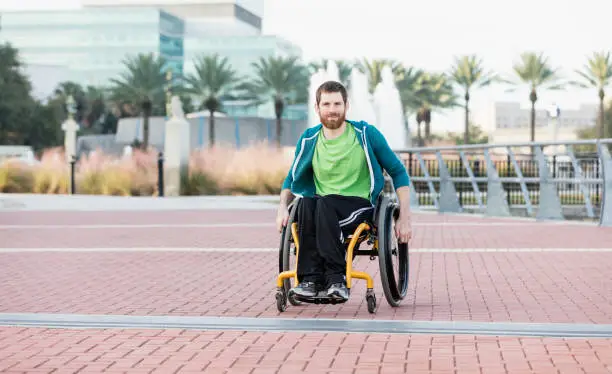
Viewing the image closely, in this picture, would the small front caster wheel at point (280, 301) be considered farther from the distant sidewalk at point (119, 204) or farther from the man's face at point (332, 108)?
the distant sidewalk at point (119, 204)

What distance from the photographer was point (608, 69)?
79438 mm

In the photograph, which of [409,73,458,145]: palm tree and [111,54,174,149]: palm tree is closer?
[409,73,458,145]: palm tree

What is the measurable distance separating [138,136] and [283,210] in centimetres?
8332

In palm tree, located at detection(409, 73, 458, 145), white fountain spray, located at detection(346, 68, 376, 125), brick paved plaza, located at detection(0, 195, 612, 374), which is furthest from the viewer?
palm tree, located at detection(409, 73, 458, 145)

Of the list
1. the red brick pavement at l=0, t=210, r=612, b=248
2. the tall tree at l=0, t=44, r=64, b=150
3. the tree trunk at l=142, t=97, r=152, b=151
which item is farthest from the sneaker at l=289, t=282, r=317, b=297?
the tree trunk at l=142, t=97, r=152, b=151

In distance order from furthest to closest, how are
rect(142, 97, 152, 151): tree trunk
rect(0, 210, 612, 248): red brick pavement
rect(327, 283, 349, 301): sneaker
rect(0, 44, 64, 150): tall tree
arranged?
rect(142, 97, 152, 151): tree trunk → rect(0, 44, 64, 150): tall tree → rect(0, 210, 612, 248): red brick pavement → rect(327, 283, 349, 301): sneaker

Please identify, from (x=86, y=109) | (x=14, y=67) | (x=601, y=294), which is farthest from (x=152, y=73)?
(x=601, y=294)

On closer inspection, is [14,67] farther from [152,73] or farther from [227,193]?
[227,193]

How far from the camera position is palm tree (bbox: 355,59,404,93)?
76875 mm

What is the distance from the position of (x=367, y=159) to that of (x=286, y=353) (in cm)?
182

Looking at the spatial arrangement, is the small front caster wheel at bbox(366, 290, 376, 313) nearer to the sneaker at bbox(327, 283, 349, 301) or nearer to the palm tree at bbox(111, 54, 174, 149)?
the sneaker at bbox(327, 283, 349, 301)

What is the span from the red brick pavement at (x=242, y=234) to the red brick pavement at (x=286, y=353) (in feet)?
22.8

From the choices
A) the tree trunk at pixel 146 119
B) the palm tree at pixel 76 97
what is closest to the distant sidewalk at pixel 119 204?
the tree trunk at pixel 146 119

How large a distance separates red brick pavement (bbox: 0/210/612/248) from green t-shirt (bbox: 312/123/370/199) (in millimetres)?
6020
